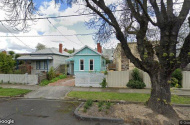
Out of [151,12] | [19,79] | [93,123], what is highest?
[151,12]

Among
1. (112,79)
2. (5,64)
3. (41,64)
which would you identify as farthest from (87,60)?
(5,64)

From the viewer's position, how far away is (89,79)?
9750 mm

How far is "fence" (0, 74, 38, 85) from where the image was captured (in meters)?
10.7

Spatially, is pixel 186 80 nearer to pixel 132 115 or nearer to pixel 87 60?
pixel 132 115

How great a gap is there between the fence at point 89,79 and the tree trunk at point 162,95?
5.50m

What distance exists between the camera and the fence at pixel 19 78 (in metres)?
10.7

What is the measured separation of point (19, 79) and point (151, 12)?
12.9m

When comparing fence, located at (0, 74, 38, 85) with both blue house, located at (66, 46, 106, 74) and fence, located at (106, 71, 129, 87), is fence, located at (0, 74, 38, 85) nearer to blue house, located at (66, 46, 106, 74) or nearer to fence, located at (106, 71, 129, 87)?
blue house, located at (66, 46, 106, 74)

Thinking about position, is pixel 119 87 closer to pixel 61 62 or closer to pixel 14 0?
pixel 14 0

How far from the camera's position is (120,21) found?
6.89m

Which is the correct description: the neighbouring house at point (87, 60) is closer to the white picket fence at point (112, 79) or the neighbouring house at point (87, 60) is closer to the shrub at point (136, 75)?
the white picket fence at point (112, 79)

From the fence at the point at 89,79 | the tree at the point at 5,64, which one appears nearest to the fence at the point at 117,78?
the fence at the point at 89,79

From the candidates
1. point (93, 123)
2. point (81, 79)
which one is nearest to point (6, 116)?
point (93, 123)

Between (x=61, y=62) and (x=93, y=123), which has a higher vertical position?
(x=61, y=62)
